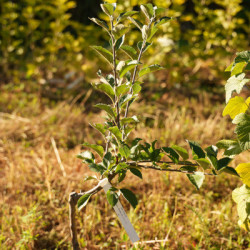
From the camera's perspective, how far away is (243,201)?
1.12 m

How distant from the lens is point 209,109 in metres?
3.19

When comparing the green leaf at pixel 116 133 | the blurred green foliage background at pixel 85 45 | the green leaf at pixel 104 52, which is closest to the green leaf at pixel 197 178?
the green leaf at pixel 116 133

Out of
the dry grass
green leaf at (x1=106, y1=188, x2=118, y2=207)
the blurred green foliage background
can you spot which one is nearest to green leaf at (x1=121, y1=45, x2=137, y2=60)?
green leaf at (x1=106, y1=188, x2=118, y2=207)

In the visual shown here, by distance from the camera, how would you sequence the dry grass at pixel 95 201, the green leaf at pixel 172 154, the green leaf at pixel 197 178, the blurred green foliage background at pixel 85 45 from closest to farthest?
the green leaf at pixel 197 178, the green leaf at pixel 172 154, the dry grass at pixel 95 201, the blurred green foliage background at pixel 85 45

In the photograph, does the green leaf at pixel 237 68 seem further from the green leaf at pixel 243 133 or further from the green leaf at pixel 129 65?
the green leaf at pixel 129 65

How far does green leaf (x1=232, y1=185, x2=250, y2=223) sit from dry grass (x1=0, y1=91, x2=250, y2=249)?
0.29 m

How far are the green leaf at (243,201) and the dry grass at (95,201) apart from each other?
0.29 meters

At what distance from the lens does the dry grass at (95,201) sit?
1522 mm

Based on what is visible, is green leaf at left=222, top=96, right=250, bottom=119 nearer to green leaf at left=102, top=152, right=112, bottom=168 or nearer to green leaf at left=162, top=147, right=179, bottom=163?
green leaf at left=162, top=147, right=179, bottom=163

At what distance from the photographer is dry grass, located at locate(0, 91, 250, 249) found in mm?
1522

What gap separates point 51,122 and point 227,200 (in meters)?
1.83

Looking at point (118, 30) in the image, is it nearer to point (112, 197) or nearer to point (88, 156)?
point (88, 156)

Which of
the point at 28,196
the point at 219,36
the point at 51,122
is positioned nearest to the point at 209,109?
the point at 219,36

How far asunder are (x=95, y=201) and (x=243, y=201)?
93 cm
